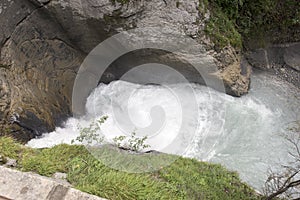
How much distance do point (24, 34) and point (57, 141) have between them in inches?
86.7

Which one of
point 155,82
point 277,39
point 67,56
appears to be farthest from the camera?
point 277,39

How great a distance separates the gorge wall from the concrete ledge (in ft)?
9.65

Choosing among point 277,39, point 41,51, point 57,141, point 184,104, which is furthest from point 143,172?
point 277,39

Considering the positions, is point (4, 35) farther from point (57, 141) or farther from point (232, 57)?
point (232, 57)

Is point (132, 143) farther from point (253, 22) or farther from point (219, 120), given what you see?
point (253, 22)

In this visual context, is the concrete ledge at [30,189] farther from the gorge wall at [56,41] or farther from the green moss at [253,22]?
the green moss at [253,22]

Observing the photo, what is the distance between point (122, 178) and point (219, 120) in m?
3.94

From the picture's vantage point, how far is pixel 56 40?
6594 mm

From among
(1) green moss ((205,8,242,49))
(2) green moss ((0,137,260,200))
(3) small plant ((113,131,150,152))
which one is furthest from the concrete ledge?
(1) green moss ((205,8,242,49))

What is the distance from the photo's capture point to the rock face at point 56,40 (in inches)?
223

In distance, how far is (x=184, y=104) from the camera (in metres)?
7.06

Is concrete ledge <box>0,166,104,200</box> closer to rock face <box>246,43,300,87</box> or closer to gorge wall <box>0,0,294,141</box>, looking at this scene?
gorge wall <box>0,0,294,141</box>

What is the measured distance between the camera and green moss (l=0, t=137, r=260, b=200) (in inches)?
125

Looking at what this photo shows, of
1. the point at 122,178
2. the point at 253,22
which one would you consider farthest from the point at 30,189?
the point at 253,22
